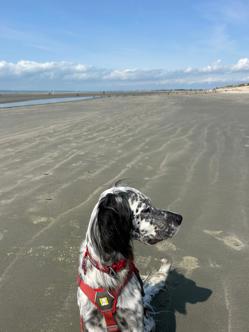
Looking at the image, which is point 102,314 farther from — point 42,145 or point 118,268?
point 42,145

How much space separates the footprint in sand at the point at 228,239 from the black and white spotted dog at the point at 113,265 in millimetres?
2149

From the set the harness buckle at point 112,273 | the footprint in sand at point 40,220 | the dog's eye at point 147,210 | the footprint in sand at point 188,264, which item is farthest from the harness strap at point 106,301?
the footprint in sand at point 40,220

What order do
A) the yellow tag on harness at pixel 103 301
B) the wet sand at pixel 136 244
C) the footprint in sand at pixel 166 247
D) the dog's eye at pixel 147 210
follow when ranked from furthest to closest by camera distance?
the footprint in sand at pixel 166 247
the wet sand at pixel 136 244
the dog's eye at pixel 147 210
the yellow tag on harness at pixel 103 301

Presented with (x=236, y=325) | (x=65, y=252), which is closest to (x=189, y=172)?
(x=65, y=252)

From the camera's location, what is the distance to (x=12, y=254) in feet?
16.2

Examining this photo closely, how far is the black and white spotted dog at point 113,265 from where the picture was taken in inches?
121

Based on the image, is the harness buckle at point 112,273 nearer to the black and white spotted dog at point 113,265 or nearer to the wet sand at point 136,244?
the black and white spotted dog at point 113,265

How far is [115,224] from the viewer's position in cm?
306

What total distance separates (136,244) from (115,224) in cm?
217

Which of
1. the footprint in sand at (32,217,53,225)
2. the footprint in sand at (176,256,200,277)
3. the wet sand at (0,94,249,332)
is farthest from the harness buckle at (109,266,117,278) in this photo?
the footprint in sand at (32,217,53,225)

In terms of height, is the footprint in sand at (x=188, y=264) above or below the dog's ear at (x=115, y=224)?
below

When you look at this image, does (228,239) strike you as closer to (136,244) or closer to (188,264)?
(188,264)

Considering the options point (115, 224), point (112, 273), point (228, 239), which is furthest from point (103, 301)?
point (228, 239)

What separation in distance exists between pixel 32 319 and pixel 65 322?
0.33m
